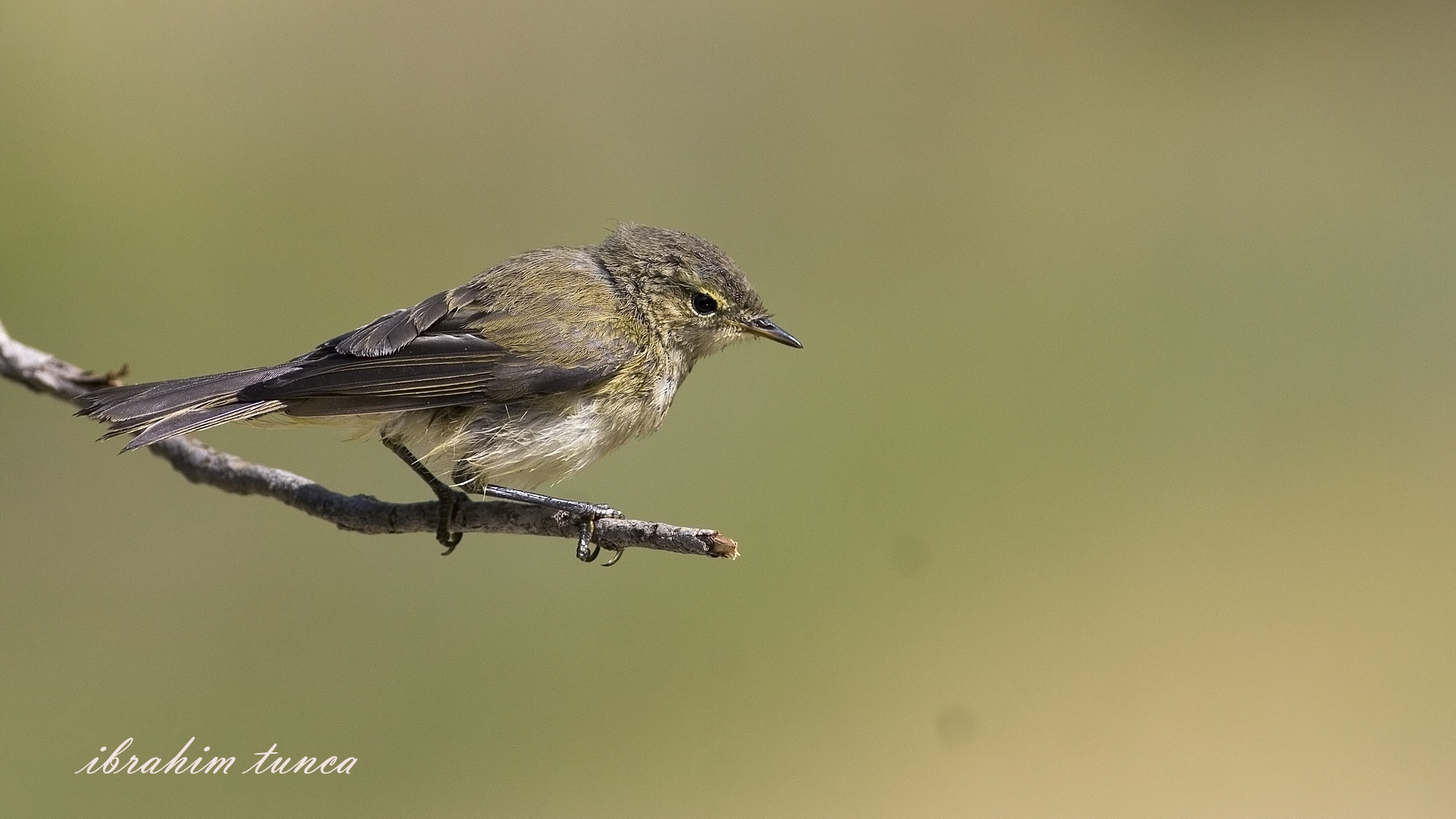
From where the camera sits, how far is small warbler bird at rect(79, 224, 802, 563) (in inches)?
146

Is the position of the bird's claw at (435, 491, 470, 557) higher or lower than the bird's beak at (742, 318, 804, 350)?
lower

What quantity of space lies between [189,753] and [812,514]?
4539 millimetres

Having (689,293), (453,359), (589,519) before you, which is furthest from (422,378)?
(689,293)

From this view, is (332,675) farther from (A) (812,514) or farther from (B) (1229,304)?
(B) (1229,304)

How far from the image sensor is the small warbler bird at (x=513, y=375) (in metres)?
3.71

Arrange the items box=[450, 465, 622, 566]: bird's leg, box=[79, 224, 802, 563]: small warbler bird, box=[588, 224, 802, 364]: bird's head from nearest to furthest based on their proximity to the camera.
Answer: box=[450, 465, 622, 566]: bird's leg < box=[79, 224, 802, 563]: small warbler bird < box=[588, 224, 802, 364]: bird's head

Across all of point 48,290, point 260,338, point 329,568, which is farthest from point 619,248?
point 48,290

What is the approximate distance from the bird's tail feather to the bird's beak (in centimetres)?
174

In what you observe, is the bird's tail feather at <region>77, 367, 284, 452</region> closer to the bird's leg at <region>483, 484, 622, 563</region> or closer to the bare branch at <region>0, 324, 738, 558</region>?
the bare branch at <region>0, 324, 738, 558</region>

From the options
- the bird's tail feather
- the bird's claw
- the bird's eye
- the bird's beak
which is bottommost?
the bird's claw

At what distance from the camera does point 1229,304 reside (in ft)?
37.5

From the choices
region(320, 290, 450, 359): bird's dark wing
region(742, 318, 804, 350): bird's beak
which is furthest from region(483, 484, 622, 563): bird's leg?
region(742, 318, 804, 350): bird's beak

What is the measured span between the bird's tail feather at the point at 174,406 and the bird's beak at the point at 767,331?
1.74 m

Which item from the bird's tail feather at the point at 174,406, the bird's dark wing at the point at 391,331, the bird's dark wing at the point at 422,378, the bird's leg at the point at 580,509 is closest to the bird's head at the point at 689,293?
the bird's dark wing at the point at 422,378
